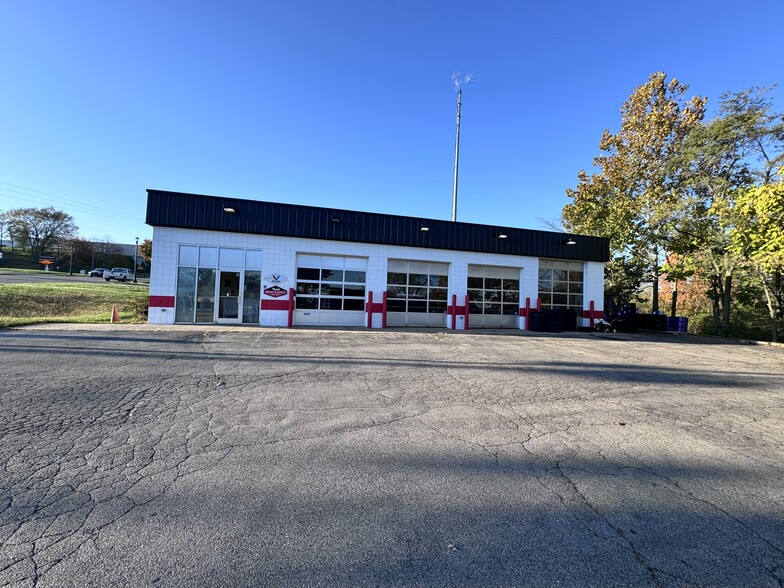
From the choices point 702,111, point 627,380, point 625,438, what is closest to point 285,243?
point 627,380

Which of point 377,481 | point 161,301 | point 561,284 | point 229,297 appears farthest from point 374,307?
point 377,481

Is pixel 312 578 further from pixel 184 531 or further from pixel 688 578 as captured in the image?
pixel 688 578

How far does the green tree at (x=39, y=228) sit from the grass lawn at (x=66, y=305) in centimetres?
6227

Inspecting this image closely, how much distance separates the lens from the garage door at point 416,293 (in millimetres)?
19516

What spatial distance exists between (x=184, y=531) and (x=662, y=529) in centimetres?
329

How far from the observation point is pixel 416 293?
1983cm

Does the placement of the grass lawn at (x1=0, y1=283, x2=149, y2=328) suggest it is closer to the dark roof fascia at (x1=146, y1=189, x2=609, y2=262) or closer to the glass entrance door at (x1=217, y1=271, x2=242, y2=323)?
the glass entrance door at (x1=217, y1=271, x2=242, y2=323)

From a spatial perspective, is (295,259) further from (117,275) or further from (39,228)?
(39,228)

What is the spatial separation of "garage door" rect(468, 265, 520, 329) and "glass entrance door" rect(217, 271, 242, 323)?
11.1m

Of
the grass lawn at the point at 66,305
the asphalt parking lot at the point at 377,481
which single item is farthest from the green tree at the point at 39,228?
the asphalt parking lot at the point at 377,481

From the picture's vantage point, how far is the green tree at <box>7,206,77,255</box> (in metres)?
70.6

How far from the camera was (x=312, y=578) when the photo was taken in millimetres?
2201

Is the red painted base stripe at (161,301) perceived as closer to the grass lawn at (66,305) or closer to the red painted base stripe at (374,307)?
the grass lawn at (66,305)

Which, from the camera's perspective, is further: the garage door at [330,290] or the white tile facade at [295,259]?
the garage door at [330,290]
